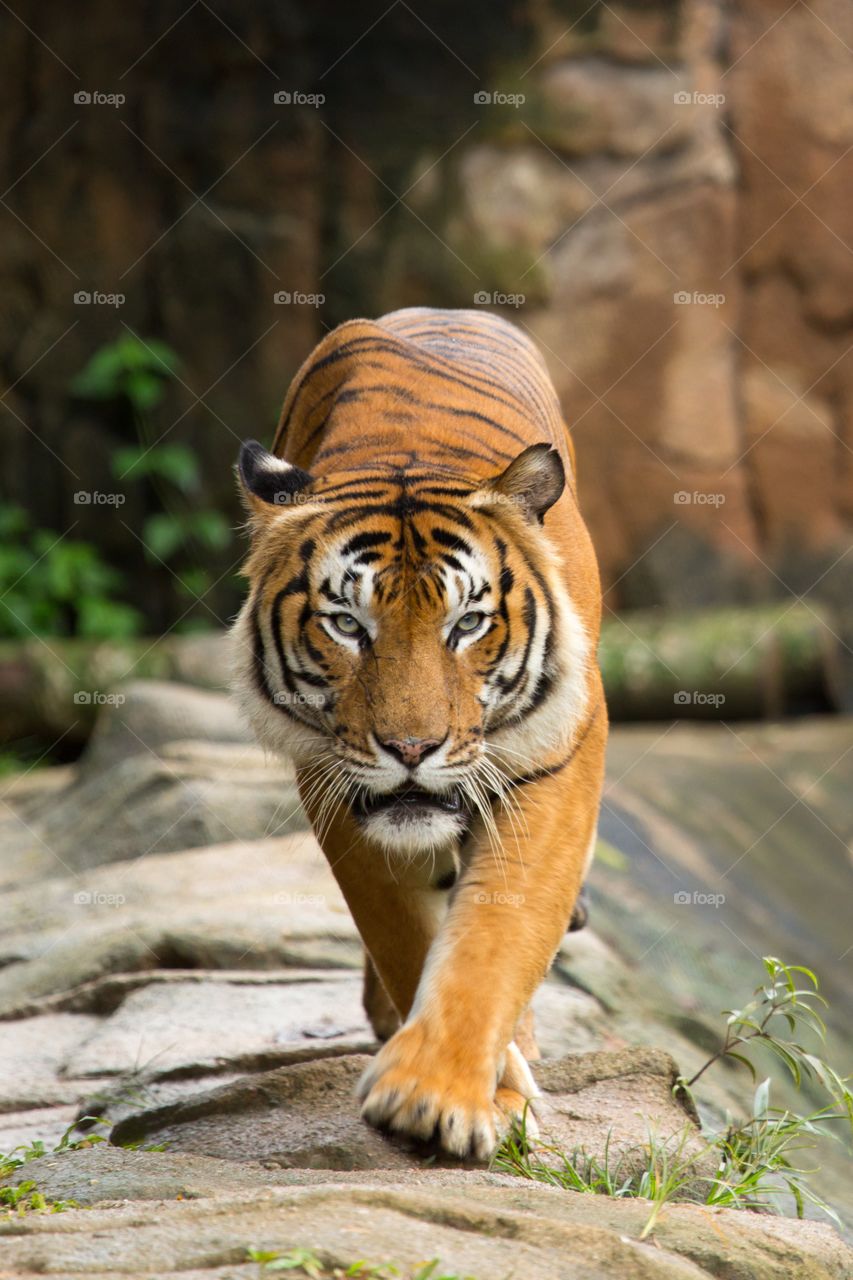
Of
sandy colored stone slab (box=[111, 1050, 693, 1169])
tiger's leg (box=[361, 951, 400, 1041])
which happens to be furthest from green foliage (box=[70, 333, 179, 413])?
sandy colored stone slab (box=[111, 1050, 693, 1169])

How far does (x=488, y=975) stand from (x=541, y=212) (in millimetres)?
7573

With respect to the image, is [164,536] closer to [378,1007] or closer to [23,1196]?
[378,1007]

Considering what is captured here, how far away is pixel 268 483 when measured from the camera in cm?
330

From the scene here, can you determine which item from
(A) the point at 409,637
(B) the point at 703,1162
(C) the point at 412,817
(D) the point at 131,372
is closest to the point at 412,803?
(C) the point at 412,817

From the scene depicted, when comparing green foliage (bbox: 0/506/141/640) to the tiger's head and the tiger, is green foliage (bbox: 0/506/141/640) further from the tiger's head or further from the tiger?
the tiger's head

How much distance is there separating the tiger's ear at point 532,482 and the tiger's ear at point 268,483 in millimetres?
395

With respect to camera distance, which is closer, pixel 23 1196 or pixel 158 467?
pixel 23 1196

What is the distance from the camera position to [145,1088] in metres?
3.60

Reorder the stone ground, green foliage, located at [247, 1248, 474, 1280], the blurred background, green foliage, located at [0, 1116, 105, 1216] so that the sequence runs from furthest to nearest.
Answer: the blurred background < green foliage, located at [0, 1116, 105, 1216] < the stone ground < green foliage, located at [247, 1248, 474, 1280]

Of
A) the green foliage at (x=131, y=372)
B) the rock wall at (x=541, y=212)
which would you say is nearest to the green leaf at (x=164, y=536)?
the rock wall at (x=541, y=212)

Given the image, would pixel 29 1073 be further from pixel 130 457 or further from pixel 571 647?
pixel 130 457

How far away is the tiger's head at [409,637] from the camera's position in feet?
9.59

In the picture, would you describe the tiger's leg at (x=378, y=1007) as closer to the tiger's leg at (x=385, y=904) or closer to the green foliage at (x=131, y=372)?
the tiger's leg at (x=385, y=904)

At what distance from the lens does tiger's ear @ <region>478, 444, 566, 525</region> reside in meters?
3.12
